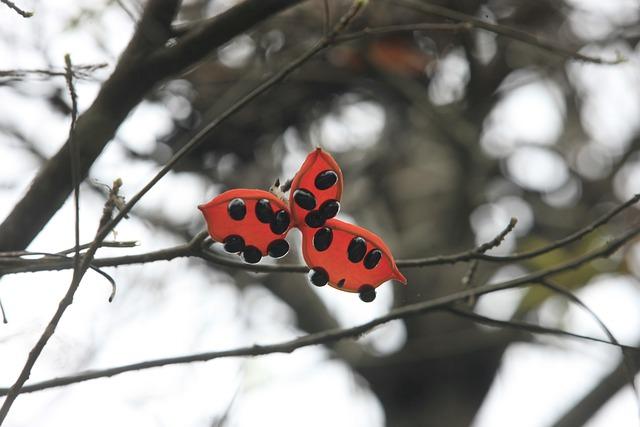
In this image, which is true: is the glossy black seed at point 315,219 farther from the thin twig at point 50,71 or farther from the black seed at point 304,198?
the thin twig at point 50,71

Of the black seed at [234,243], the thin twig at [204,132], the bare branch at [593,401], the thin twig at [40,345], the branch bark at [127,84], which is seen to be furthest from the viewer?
the bare branch at [593,401]

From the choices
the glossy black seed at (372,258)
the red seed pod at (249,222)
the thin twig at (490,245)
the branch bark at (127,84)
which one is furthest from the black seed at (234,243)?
the thin twig at (490,245)

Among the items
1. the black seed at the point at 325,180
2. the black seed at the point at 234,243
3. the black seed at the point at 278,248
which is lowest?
the black seed at the point at 234,243

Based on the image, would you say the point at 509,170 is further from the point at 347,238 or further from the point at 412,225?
the point at 347,238

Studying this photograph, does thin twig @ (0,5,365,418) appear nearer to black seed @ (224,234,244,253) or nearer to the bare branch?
black seed @ (224,234,244,253)

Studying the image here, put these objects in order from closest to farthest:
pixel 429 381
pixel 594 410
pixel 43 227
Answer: pixel 43 227, pixel 594 410, pixel 429 381

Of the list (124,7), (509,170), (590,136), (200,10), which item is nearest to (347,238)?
(124,7)

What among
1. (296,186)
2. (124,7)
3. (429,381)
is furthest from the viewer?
(429,381)

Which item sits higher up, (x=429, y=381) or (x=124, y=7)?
(x=429, y=381)
